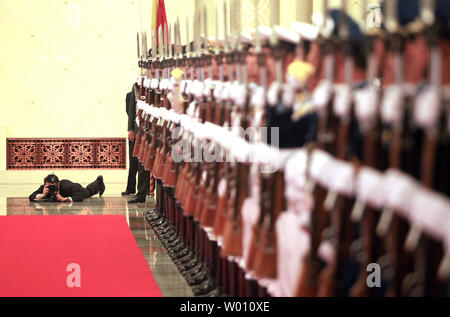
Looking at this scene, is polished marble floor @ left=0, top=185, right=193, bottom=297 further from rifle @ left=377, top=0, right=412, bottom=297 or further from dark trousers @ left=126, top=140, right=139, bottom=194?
rifle @ left=377, top=0, right=412, bottom=297

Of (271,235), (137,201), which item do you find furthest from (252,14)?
(271,235)

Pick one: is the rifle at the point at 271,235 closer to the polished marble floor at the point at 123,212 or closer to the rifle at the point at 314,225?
the rifle at the point at 314,225

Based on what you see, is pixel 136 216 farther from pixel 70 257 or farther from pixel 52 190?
pixel 70 257

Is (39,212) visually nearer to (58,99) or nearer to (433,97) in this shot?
(58,99)

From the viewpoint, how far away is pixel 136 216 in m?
8.88

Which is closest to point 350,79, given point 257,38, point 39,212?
point 257,38

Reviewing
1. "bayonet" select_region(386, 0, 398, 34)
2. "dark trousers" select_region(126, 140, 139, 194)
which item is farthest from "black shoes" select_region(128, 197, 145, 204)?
"bayonet" select_region(386, 0, 398, 34)

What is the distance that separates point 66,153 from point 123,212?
3698mm

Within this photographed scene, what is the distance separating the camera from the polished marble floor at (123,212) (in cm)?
565

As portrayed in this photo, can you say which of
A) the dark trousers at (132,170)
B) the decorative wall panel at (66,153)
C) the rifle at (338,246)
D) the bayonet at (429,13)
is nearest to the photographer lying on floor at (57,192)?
the dark trousers at (132,170)

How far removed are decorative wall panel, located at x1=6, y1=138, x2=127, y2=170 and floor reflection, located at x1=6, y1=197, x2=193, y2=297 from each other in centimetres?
201

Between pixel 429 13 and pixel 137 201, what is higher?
pixel 429 13

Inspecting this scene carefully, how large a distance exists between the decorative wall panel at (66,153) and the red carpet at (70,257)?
3872 mm

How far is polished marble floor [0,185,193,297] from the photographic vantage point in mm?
5652
